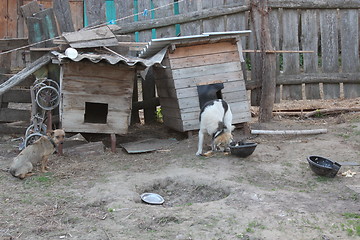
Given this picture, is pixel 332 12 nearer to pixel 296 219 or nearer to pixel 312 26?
pixel 312 26

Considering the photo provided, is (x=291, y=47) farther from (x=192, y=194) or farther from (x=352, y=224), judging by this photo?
(x=352, y=224)

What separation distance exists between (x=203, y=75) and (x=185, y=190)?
3.11 metres

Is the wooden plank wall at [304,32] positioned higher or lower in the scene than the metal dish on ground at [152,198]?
higher

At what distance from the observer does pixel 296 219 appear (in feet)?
16.1

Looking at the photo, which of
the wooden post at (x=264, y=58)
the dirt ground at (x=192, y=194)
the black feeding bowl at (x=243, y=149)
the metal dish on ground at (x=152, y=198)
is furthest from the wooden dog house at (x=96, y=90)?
the metal dish on ground at (x=152, y=198)

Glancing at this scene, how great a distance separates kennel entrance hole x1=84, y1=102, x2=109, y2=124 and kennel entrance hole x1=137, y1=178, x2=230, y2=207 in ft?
12.3

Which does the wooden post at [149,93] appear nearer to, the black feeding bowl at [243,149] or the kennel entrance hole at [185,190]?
the black feeding bowl at [243,149]

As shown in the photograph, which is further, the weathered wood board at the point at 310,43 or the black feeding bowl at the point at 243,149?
the weathered wood board at the point at 310,43

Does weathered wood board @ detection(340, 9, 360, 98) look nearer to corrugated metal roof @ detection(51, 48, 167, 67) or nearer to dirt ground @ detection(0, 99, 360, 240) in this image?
dirt ground @ detection(0, 99, 360, 240)

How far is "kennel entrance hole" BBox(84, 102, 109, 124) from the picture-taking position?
10.1 meters

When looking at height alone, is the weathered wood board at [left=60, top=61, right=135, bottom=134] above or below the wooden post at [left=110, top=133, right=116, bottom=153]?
above

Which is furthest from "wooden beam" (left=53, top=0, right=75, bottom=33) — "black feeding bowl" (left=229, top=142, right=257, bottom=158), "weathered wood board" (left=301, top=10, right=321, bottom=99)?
"weathered wood board" (left=301, top=10, right=321, bottom=99)

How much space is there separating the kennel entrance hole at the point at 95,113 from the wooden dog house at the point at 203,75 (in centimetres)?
197

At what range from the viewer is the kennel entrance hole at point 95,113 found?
1005cm
